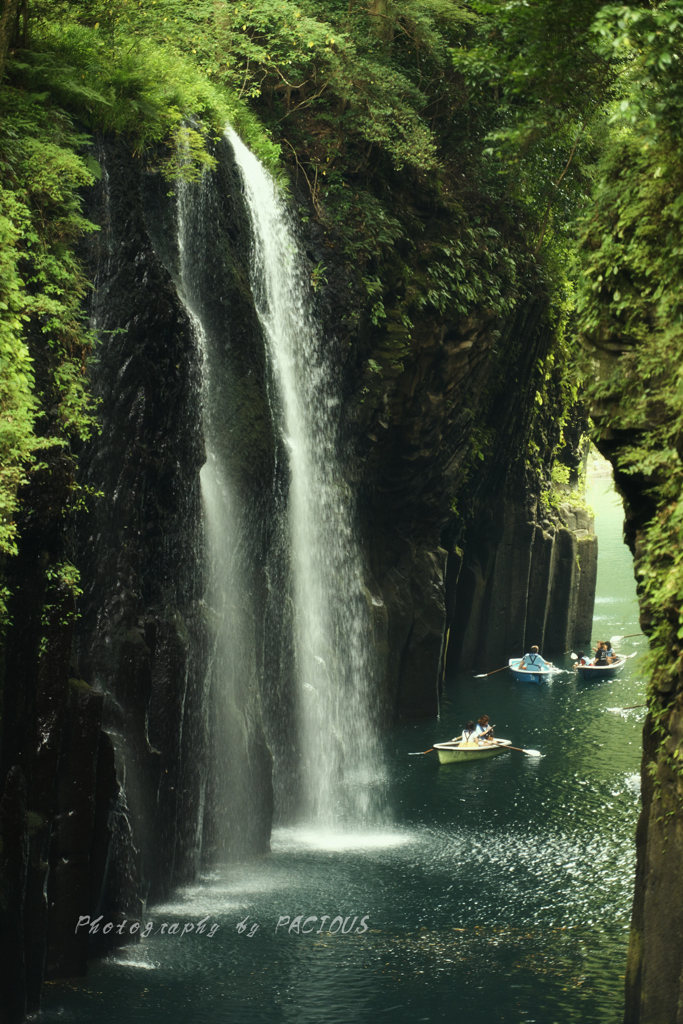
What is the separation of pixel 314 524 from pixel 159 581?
6.65 m

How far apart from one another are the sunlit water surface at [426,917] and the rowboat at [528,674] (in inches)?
303

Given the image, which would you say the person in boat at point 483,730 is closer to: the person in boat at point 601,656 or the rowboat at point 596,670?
the rowboat at point 596,670

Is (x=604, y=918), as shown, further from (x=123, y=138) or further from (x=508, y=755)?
(x=123, y=138)

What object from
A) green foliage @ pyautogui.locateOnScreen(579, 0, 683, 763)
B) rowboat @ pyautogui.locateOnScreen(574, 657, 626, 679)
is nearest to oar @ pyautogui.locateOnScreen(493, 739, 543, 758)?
rowboat @ pyautogui.locateOnScreen(574, 657, 626, 679)

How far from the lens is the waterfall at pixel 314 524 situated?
1884 cm

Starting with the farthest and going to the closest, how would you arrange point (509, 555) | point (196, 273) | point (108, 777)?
point (509, 555) → point (196, 273) → point (108, 777)

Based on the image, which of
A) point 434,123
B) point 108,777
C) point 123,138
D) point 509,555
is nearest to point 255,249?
point 123,138

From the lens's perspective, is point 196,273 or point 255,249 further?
point 255,249

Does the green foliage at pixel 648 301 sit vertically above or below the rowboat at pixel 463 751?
above

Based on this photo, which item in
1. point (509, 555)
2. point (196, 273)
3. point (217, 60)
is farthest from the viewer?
point (509, 555)

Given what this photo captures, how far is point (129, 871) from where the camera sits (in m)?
12.5

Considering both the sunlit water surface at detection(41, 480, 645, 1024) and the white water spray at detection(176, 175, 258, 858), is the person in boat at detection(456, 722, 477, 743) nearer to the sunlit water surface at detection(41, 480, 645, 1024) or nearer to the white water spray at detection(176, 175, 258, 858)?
the sunlit water surface at detection(41, 480, 645, 1024)

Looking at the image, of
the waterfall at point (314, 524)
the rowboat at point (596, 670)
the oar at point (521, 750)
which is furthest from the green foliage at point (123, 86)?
the rowboat at point (596, 670)

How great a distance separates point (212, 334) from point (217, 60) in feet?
22.7
